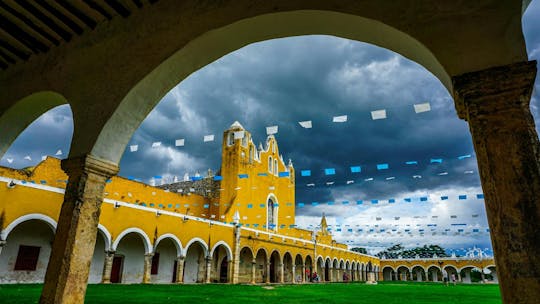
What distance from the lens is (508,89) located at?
1.88 metres

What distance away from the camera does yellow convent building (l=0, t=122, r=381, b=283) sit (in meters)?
11.7

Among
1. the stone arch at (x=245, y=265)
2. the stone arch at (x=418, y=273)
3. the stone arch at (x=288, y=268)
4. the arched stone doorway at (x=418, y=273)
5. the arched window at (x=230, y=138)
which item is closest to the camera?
the stone arch at (x=245, y=265)

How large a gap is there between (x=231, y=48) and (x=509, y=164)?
2.41 metres

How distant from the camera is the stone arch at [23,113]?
4.10 m

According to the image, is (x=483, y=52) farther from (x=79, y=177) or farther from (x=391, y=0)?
(x=79, y=177)

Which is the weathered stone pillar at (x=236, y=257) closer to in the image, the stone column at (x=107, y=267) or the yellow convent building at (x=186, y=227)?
the yellow convent building at (x=186, y=227)

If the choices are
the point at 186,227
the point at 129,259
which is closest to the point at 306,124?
the point at 186,227

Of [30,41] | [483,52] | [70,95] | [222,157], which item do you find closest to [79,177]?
[70,95]

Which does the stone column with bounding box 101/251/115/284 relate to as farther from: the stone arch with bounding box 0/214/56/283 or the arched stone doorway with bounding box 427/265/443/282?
the arched stone doorway with bounding box 427/265/443/282

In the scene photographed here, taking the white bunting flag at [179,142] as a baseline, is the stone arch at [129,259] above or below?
below

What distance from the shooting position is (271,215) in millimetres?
24578

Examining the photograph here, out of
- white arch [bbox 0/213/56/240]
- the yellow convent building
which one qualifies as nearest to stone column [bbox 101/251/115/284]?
the yellow convent building

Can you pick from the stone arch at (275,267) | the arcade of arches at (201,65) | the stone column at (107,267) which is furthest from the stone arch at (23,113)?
the stone arch at (275,267)

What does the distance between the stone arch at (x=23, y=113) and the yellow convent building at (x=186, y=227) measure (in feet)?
13.4
